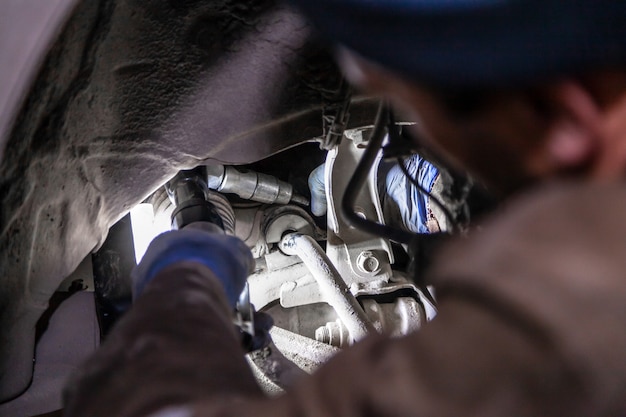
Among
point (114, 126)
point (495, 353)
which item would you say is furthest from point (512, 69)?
point (114, 126)

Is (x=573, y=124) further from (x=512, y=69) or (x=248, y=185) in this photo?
(x=248, y=185)

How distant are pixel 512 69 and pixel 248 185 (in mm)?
1169

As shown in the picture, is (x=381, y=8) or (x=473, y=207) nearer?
(x=381, y=8)

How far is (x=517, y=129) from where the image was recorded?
30 centimetres

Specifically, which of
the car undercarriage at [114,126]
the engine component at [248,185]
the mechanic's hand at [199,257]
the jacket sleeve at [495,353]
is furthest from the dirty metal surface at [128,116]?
the jacket sleeve at [495,353]

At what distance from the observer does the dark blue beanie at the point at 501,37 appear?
0.91 ft

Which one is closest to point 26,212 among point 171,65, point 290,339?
point 171,65

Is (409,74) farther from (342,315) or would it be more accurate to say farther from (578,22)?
(342,315)

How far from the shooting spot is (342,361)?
31cm

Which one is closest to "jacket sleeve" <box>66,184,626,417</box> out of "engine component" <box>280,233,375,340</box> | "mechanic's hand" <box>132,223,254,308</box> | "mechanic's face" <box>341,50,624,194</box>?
"mechanic's face" <box>341,50,624,194</box>

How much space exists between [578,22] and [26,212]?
681 mm

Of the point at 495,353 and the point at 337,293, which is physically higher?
the point at 495,353

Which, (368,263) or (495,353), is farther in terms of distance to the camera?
(368,263)

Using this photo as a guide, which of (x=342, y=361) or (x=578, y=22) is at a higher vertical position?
(x=578, y=22)
